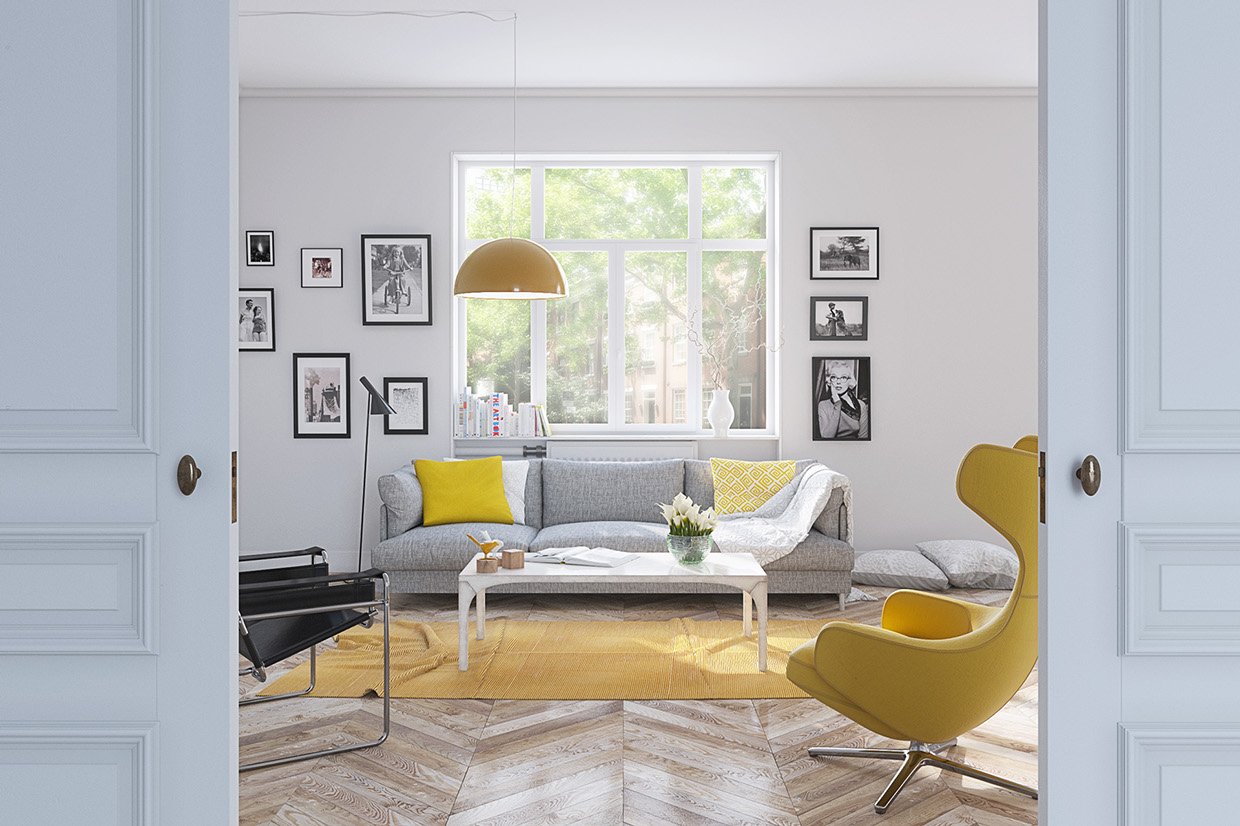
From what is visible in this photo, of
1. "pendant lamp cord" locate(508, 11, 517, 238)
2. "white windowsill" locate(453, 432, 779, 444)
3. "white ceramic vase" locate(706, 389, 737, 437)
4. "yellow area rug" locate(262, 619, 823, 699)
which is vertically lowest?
"yellow area rug" locate(262, 619, 823, 699)

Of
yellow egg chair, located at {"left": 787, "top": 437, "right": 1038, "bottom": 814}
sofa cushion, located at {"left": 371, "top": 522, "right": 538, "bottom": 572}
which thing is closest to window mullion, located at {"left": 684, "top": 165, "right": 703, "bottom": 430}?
sofa cushion, located at {"left": 371, "top": 522, "right": 538, "bottom": 572}

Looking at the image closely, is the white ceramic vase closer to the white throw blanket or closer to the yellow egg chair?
the white throw blanket

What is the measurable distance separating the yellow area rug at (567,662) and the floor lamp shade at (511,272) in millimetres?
1649

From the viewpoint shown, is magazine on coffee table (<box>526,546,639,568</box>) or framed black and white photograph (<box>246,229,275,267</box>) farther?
framed black and white photograph (<box>246,229,275,267</box>)

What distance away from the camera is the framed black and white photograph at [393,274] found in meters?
5.71

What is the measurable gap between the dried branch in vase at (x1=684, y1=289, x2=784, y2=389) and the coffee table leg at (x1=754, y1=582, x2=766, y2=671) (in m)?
2.52

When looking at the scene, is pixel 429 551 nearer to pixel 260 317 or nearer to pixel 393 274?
pixel 393 274

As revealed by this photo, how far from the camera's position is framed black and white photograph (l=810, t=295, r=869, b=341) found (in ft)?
18.9

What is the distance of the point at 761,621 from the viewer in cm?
361
